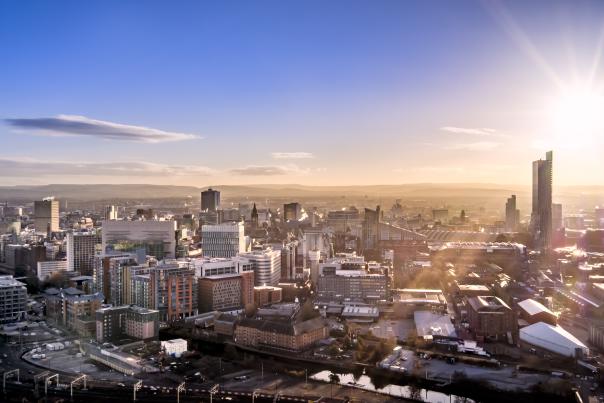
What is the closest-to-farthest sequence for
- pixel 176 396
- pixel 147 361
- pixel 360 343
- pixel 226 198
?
pixel 176 396 < pixel 147 361 < pixel 360 343 < pixel 226 198

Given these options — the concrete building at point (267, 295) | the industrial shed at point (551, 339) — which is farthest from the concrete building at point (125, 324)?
the industrial shed at point (551, 339)

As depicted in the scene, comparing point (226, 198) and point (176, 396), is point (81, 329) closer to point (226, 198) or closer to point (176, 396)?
point (176, 396)

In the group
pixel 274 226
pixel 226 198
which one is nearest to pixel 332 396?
pixel 274 226

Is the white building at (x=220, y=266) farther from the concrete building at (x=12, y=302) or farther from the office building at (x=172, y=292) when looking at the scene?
the concrete building at (x=12, y=302)

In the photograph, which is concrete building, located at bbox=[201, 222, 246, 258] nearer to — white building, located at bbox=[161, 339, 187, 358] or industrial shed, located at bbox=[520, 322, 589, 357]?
white building, located at bbox=[161, 339, 187, 358]

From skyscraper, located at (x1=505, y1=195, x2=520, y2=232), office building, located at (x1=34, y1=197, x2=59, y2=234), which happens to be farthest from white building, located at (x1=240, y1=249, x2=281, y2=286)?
skyscraper, located at (x1=505, y1=195, x2=520, y2=232)

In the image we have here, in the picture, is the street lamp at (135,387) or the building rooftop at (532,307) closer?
the street lamp at (135,387)
